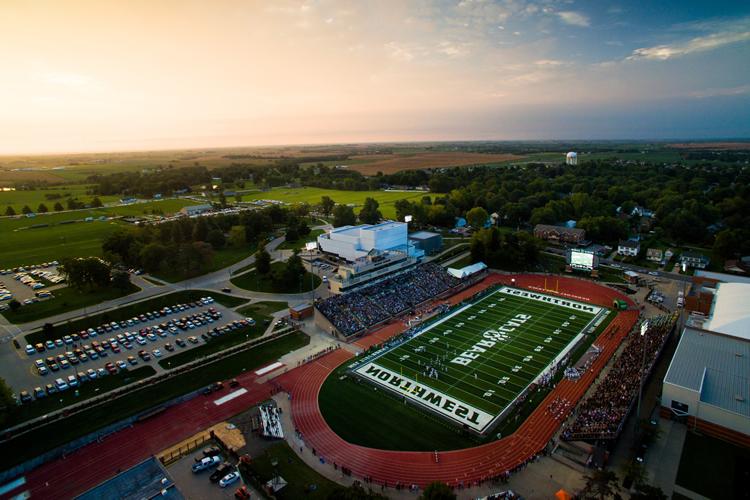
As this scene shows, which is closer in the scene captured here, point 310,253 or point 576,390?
point 576,390

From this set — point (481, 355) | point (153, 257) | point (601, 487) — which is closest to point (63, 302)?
point (153, 257)

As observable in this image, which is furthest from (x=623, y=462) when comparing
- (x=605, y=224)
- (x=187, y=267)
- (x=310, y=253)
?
(x=605, y=224)

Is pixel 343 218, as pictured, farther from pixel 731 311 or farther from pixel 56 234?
pixel 731 311

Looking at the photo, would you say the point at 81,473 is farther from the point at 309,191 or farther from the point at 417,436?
the point at 309,191

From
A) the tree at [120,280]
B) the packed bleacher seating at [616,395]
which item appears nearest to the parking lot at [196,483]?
the packed bleacher seating at [616,395]

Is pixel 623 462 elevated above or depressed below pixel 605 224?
below

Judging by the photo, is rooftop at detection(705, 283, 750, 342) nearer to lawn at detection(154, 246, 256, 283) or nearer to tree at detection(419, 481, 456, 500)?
tree at detection(419, 481, 456, 500)
